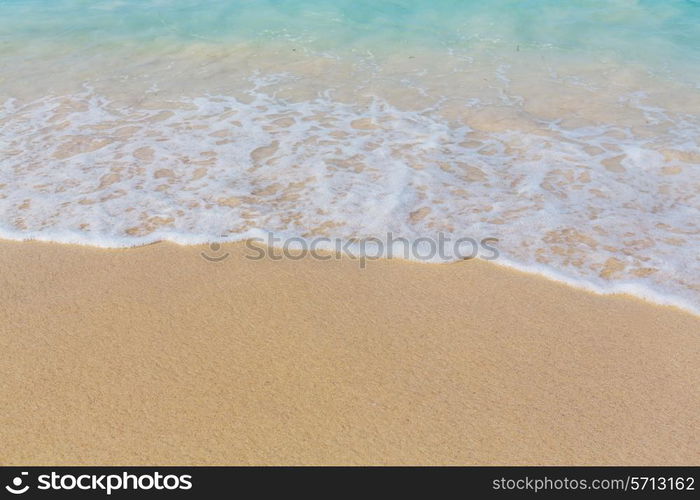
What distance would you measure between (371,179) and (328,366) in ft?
6.78

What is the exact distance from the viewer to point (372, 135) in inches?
205

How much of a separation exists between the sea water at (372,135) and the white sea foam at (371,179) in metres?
0.02

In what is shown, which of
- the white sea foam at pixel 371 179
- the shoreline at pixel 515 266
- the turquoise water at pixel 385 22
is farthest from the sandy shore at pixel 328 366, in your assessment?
the turquoise water at pixel 385 22

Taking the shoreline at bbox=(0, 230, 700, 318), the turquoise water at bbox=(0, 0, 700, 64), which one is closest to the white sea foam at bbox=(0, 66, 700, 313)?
the shoreline at bbox=(0, 230, 700, 318)

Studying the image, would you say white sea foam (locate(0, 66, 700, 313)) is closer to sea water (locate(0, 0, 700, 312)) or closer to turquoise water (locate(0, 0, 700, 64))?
sea water (locate(0, 0, 700, 312))

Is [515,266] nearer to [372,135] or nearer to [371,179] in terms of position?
[371,179]

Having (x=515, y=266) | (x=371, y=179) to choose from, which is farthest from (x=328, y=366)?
(x=371, y=179)

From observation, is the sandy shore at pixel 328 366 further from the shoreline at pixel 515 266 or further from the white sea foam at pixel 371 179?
the white sea foam at pixel 371 179

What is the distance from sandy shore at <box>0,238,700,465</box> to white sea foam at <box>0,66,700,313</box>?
0.37 m

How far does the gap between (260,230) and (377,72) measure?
4341 millimetres
